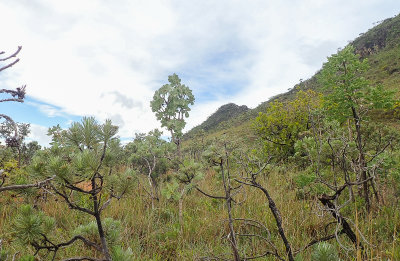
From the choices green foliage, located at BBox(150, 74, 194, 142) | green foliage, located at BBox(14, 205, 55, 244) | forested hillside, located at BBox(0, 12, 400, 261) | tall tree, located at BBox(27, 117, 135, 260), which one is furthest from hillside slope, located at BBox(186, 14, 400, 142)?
green foliage, located at BBox(14, 205, 55, 244)

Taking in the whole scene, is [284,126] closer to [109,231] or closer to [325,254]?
[325,254]

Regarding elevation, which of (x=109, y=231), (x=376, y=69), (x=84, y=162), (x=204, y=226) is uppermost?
(x=376, y=69)

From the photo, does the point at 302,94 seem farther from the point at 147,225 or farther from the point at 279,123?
the point at 147,225

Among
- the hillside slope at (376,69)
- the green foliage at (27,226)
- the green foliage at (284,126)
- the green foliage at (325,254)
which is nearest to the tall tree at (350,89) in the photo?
the green foliage at (325,254)

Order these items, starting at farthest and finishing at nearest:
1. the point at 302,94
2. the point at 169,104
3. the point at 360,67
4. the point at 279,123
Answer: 1. the point at 302,94
2. the point at 279,123
3. the point at 169,104
4. the point at 360,67

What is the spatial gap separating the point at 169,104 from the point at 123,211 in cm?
423

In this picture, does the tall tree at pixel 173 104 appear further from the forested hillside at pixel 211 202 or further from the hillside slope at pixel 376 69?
the hillside slope at pixel 376 69

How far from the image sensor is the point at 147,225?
3590 millimetres

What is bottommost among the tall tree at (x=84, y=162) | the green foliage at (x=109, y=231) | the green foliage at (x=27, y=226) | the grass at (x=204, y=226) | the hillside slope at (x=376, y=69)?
the grass at (x=204, y=226)

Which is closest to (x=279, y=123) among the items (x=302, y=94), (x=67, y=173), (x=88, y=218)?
(x=302, y=94)

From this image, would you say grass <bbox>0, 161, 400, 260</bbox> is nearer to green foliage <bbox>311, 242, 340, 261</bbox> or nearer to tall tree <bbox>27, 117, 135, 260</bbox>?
green foliage <bbox>311, 242, 340, 261</bbox>

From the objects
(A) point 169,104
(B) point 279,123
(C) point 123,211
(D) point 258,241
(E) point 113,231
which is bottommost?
(D) point 258,241

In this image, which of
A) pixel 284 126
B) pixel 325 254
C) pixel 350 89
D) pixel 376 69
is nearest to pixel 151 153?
pixel 350 89

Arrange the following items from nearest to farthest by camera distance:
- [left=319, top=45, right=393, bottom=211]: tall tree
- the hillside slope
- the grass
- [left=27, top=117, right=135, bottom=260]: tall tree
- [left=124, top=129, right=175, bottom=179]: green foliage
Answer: [left=27, top=117, right=135, bottom=260]: tall tree < the grass < [left=319, top=45, right=393, bottom=211]: tall tree < [left=124, top=129, right=175, bottom=179]: green foliage < the hillside slope
